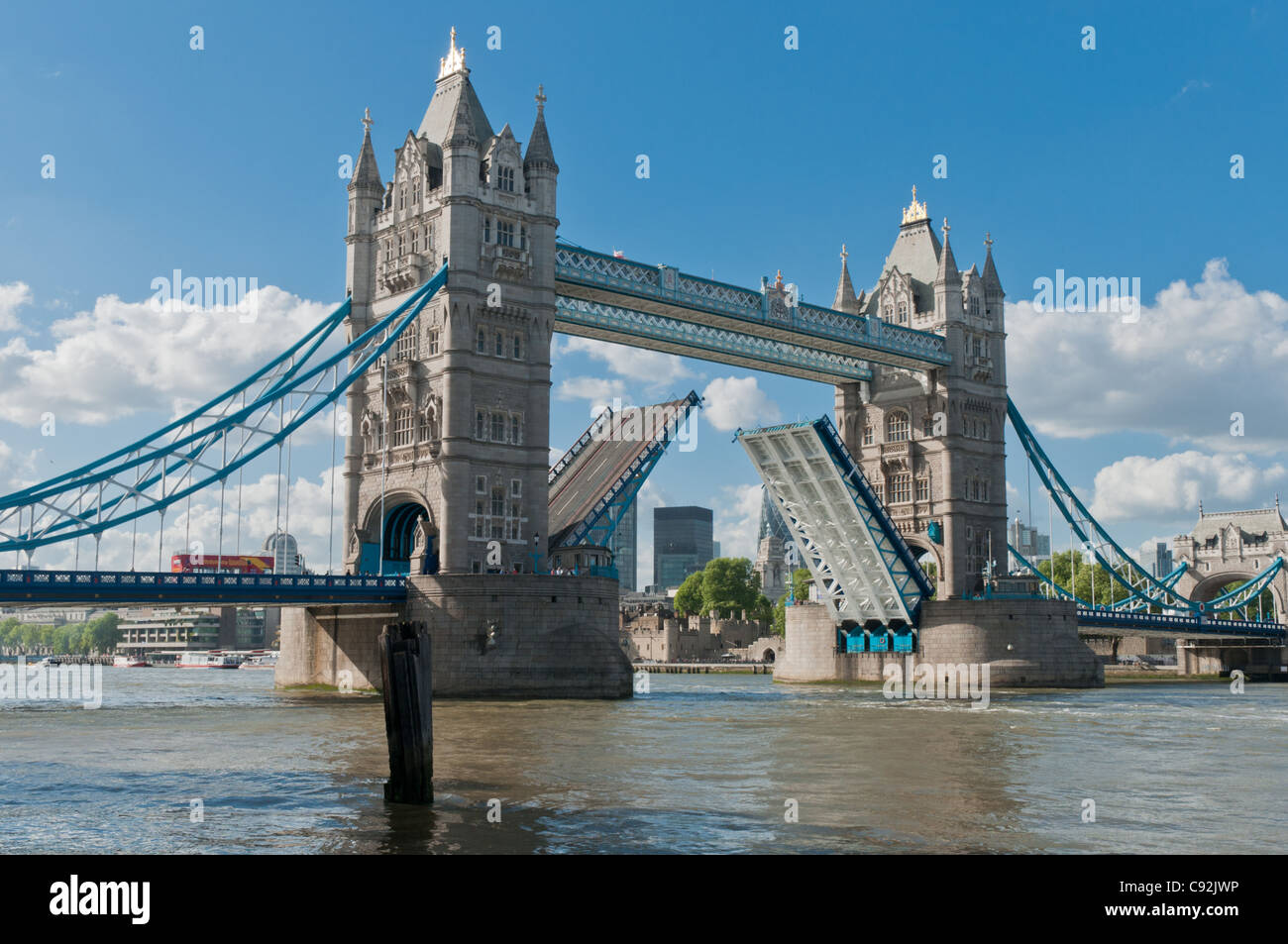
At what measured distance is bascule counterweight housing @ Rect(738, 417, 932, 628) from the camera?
179ft

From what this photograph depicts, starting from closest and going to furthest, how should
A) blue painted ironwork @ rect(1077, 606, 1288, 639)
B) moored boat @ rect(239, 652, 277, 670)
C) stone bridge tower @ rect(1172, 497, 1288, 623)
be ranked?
blue painted ironwork @ rect(1077, 606, 1288, 639) < stone bridge tower @ rect(1172, 497, 1288, 623) < moored boat @ rect(239, 652, 277, 670)

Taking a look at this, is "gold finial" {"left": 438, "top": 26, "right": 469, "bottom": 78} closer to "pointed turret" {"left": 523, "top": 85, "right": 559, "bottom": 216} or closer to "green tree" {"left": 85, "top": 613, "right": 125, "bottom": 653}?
"pointed turret" {"left": 523, "top": 85, "right": 559, "bottom": 216}

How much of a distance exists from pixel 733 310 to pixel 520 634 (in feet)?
64.7

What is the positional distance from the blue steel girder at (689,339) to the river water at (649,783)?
66.5 feet

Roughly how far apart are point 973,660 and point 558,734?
36057mm

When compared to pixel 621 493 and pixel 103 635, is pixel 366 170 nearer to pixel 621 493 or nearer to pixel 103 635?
pixel 621 493

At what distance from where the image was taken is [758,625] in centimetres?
12300

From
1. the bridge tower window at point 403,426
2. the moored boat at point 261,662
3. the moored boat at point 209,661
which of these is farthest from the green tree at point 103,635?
the bridge tower window at point 403,426

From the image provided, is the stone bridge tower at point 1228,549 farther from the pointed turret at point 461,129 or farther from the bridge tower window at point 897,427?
the pointed turret at point 461,129

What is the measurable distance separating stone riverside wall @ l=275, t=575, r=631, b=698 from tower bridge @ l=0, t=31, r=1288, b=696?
0.08 metres

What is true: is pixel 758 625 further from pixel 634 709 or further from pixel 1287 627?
pixel 634 709

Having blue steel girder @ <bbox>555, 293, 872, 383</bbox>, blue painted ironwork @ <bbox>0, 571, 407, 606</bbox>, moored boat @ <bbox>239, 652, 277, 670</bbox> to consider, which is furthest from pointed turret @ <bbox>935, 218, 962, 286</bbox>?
moored boat @ <bbox>239, 652, 277, 670</bbox>
